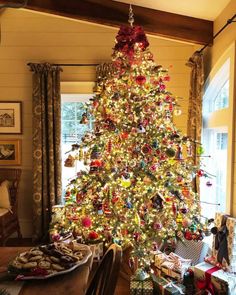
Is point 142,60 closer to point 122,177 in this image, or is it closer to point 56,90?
point 122,177

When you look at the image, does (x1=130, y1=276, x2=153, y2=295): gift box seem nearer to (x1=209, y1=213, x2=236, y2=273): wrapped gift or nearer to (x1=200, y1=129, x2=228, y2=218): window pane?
(x1=209, y1=213, x2=236, y2=273): wrapped gift

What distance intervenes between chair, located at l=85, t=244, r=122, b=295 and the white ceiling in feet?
8.43

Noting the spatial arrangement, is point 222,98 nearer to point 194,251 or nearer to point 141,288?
point 194,251

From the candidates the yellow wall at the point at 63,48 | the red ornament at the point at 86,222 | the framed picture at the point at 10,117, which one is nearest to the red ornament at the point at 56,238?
the red ornament at the point at 86,222

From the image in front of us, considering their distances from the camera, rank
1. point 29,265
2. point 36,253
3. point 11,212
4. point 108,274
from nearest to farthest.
→ 1. point 108,274
2. point 29,265
3. point 36,253
4. point 11,212

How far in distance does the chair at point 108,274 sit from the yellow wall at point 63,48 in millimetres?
3015

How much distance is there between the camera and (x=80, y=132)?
167 inches

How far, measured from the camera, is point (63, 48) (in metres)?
3.97

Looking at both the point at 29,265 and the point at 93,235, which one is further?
the point at 93,235

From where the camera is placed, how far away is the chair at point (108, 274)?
1.17 m

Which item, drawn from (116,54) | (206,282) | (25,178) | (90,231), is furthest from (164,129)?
(25,178)

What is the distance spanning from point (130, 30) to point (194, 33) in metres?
0.98

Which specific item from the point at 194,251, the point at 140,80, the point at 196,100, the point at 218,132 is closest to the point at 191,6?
the point at 196,100

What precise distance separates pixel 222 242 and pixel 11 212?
252cm
